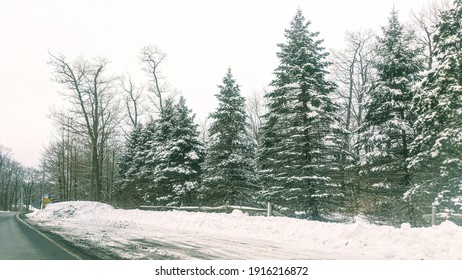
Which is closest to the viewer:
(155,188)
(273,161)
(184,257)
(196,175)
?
(184,257)

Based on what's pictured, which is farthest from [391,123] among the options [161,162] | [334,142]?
[161,162]

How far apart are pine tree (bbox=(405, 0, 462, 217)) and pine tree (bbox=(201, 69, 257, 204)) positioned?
963 centimetres

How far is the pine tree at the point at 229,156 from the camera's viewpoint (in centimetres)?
2164

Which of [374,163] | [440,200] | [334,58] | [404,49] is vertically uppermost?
[334,58]

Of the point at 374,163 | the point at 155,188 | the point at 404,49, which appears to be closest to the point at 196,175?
the point at 155,188

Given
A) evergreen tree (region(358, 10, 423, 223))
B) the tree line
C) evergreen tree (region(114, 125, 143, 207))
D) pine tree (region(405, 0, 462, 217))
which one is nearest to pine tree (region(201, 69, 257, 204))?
evergreen tree (region(358, 10, 423, 223))

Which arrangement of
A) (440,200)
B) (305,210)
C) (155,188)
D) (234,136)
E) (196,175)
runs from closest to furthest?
(440,200) → (305,210) → (234,136) → (196,175) → (155,188)

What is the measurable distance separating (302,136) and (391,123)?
436cm

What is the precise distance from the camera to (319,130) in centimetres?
1842

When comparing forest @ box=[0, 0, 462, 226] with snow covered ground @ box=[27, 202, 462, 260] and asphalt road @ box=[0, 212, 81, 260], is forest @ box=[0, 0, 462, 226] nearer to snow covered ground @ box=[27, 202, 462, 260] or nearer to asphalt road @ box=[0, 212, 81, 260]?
snow covered ground @ box=[27, 202, 462, 260]

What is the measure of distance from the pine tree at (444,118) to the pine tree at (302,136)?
4.18 meters

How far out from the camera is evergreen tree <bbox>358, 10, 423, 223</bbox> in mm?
17719
